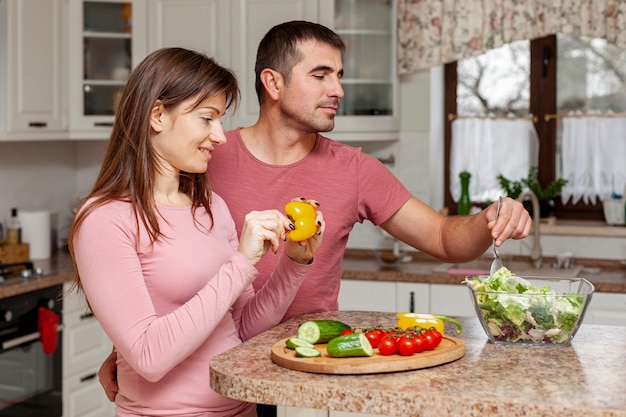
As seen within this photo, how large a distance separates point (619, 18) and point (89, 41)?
252 centimetres

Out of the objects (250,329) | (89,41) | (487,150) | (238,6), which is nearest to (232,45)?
(238,6)

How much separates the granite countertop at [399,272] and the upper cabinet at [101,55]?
687mm

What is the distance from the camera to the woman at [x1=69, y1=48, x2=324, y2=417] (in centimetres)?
175


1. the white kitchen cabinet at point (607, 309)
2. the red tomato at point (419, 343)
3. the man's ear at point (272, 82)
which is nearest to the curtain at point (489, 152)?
the white kitchen cabinet at point (607, 309)

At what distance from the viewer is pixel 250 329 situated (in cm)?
208

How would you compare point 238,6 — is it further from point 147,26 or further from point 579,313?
point 579,313

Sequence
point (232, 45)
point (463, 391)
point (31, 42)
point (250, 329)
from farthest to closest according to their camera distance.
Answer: point (232, 45)
point (31, 42)
point (250, 329)
point (463, 391)

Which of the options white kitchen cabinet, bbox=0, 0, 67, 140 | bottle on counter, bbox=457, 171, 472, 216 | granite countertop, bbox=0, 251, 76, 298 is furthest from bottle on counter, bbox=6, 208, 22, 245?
bottle on counter, bbox=457, 171, 472, 216

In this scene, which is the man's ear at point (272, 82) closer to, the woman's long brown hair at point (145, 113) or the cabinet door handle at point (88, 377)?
the woman's long brown hair at point (145, 113)

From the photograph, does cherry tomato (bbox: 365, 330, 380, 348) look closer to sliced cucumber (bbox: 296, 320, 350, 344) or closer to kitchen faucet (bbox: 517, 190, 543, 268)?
sliced cucumber (bbox: 296, 320, 350, 344)

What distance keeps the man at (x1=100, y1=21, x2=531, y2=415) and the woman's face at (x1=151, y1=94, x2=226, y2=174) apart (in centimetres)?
44

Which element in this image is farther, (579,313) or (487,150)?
(487,150)

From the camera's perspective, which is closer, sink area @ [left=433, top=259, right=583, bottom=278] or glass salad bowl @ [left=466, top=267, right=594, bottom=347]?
glass salad bowl @ [left=466, top=267, right=594, bottom=347]

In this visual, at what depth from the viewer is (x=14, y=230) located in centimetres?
441
